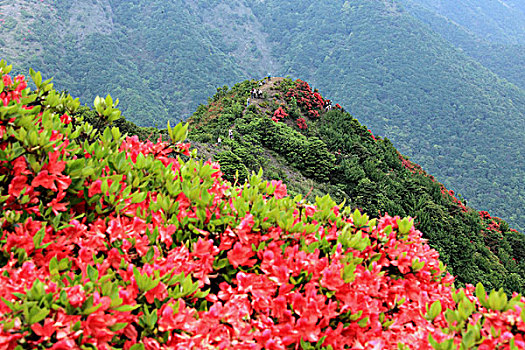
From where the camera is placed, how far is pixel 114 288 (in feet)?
4.47

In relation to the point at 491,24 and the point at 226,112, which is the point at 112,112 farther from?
the point at 491,24

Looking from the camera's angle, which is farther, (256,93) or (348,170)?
(256,93)

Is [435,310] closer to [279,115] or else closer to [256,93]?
[279,115]

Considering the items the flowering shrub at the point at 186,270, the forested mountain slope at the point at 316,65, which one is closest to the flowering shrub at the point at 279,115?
the flowering shrub at the point at 186,270

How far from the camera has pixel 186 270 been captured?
162 centimetres

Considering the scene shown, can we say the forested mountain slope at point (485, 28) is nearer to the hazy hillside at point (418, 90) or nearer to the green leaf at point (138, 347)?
the hazy hillside at point (418, 90)

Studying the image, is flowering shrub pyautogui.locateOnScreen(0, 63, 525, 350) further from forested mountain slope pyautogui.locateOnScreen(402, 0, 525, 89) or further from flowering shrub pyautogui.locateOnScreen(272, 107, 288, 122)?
forested mountain slope pyautogui.locateOnScreen(402, 0, 525, 89)

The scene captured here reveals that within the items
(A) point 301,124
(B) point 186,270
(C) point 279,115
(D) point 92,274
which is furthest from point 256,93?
(D) point 92,274

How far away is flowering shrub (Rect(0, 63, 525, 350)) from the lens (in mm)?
1344

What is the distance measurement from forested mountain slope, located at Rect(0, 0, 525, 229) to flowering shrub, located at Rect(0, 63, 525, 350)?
51.8m

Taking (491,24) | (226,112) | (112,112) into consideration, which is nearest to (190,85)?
(226,112)

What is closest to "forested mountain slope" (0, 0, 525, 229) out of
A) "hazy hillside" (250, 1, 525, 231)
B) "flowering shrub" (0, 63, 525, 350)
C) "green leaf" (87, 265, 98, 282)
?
"hazy hillside" (250, 1, 525, 231)

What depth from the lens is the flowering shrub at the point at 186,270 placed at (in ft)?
4.41

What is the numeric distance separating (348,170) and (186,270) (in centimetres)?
1071
